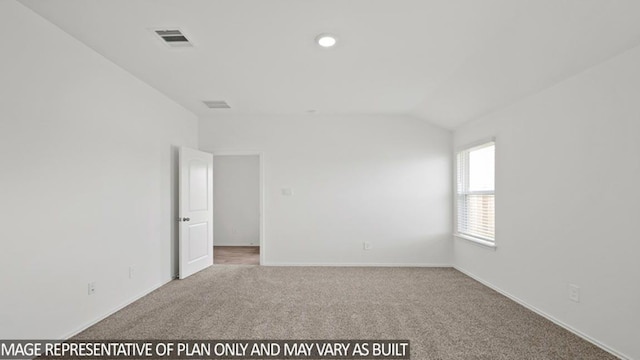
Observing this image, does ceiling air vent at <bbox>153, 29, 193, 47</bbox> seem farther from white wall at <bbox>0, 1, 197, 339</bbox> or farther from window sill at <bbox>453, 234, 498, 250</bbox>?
window sill at <bbox>453, 234, 498, 250</bbox>

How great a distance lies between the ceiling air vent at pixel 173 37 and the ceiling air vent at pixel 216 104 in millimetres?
1782

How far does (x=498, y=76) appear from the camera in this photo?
3.19 m

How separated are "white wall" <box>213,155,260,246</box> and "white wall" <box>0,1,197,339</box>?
3.41 m

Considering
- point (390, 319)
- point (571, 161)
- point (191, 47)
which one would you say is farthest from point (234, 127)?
point (571, 161)

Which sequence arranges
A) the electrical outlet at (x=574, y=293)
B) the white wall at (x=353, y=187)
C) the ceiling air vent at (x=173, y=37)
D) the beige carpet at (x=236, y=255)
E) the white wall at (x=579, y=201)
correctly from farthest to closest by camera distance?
1. the beige carpet at (x=236, y=255)
2. the white wall at (x=353, y=187)
3. the electrical outlet at (x=574, y=293)
4. the ceiling air vent at (x=173, y=37)
5. the white wall at (x=579, y=201)

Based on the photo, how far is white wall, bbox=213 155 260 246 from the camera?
7.41 metres

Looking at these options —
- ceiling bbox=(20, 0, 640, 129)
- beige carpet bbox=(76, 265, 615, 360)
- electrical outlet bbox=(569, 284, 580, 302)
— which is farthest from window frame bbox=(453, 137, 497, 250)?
electrical outlet bbox=(569, 284, 580, 302)

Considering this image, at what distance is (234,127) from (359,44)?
10.6ft

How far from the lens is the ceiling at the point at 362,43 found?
2207 millimetres

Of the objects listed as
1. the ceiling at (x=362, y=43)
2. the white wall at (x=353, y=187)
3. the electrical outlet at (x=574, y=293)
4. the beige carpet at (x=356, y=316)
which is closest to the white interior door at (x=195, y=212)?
the beige carpet at (x=356, y=316)

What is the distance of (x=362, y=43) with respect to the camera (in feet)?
9.12

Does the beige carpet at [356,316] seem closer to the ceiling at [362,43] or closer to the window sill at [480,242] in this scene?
the window sill at [480,242]

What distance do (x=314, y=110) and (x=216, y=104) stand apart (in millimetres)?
1468

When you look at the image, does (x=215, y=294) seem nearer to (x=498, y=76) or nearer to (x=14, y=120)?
(x=14, y=120)
